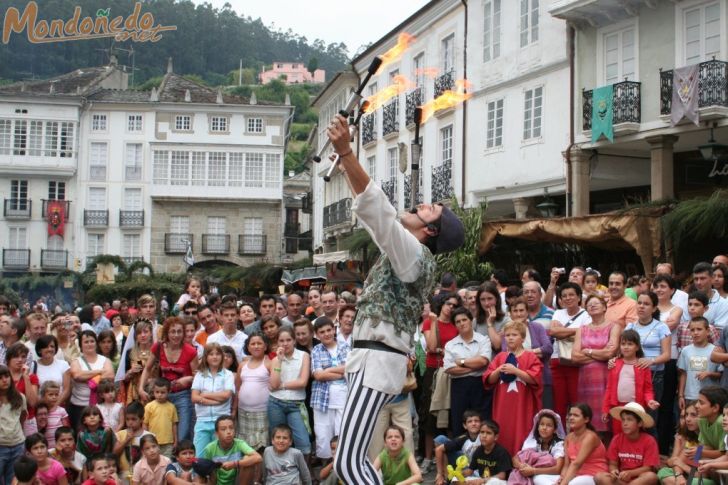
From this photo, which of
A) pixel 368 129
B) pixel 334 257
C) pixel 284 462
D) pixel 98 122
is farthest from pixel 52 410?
pixel 98 122

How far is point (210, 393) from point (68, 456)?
151 cm

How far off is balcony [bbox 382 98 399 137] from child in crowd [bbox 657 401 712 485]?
2139 cm

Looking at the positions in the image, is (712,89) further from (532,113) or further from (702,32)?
(532,113)

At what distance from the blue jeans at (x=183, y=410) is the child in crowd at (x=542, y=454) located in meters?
3.50

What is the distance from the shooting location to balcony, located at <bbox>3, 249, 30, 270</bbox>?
50250 mm

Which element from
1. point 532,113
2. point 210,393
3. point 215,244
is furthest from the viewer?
point 215,244

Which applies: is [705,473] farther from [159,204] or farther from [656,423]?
[159,204]

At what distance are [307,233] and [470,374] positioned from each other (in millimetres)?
44402

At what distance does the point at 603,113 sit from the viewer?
64.8 ft

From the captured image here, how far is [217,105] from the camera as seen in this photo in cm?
5112

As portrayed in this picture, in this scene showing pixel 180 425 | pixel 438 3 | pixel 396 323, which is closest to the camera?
pixel 396 323

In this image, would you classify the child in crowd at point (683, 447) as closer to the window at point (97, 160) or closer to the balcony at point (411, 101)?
the balcony at point (411, 101)

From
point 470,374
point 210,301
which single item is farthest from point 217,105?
point 470,374

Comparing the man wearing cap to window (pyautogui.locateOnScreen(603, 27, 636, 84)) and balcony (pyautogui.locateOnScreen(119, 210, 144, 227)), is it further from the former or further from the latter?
balcony (pyautogui.locateOnScreen(119, 210, 144, 227))
